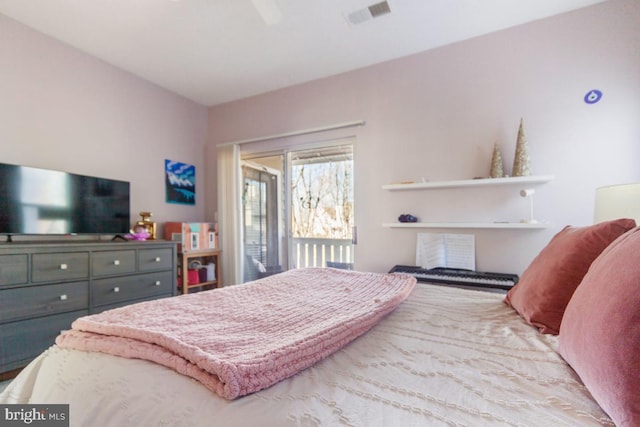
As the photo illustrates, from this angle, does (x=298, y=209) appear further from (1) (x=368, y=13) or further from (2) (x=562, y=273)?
(2) (x=562, y=273)

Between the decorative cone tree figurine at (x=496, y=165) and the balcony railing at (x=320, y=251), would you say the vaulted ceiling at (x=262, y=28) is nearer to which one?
the decorative cone tree figurine at (x=496, y=165)

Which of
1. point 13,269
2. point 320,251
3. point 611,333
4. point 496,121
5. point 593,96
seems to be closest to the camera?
point 611,333

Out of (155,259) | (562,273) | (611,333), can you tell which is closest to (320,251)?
(155,259)

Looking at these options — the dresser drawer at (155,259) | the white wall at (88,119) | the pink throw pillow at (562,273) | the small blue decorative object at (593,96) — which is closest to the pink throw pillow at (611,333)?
the pink throw pillow at (562,273)

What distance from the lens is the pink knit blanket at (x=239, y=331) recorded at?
59 cm

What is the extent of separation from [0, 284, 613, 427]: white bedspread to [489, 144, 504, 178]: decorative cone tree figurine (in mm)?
1650

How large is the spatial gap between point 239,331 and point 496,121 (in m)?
2.53

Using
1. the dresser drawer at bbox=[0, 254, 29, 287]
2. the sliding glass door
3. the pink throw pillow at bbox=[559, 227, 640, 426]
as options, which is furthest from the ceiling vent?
the dresser drawer at bbox=[0, 254, 29, 287]

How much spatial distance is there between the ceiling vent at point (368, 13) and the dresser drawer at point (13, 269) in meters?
2.81

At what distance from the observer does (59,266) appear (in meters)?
1.96

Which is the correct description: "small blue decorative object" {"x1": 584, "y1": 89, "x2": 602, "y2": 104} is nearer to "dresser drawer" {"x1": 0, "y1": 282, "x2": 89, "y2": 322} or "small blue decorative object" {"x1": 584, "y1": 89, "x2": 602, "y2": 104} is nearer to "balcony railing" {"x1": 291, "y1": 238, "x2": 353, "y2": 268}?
"balcony railing" {"x1": 291, "y1": 238, "x2": 353, "y2": 268}

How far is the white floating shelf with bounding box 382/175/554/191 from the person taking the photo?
2070mm

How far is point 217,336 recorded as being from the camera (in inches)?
29.1

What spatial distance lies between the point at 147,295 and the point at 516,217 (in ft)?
10.6
